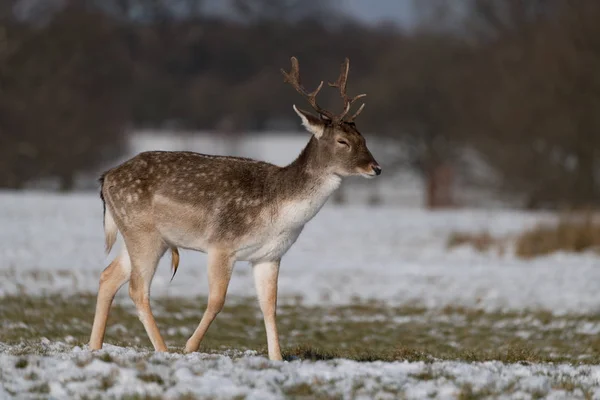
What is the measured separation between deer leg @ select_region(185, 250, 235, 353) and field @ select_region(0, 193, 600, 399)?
14.7 inches

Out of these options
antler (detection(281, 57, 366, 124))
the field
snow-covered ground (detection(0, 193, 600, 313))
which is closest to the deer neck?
antler (detection(281, 57, 366, 124))

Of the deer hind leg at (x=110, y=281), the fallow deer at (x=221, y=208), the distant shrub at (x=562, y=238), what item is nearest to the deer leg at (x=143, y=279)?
the fallow deer at (x=221, y=208)

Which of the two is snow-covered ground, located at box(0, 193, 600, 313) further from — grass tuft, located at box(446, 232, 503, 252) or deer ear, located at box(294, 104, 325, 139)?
deer ear, located at box(294, 104, 325, 139)

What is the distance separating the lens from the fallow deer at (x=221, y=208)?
991cm

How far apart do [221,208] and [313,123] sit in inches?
44.0

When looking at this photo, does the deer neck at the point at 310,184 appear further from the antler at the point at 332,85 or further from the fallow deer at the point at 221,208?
the antler at the point at 332,85

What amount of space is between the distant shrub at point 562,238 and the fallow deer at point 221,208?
1510cm

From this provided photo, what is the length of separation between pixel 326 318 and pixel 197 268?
606 centimetres

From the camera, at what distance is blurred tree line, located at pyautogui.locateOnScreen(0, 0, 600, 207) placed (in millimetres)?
40125

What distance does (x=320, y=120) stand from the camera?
404 inches

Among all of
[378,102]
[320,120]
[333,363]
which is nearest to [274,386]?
[333,363]

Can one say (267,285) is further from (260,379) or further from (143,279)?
(260,379)

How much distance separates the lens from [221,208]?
32.9ft

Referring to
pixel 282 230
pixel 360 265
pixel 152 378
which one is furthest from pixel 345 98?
pixel 360 265
